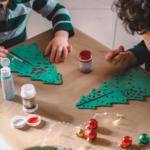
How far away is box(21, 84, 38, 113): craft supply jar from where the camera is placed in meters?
0.74

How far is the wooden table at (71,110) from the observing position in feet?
2.20

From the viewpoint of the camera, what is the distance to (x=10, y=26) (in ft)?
3.92

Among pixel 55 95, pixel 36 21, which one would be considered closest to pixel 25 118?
pixel 55 95

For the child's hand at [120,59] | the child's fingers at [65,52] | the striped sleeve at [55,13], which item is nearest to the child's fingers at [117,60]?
the child's hand at [120,59]

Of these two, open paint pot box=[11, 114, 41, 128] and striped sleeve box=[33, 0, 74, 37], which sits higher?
striped sleeve box=[33, 0, 74, 37]

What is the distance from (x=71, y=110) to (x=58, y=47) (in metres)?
0.40

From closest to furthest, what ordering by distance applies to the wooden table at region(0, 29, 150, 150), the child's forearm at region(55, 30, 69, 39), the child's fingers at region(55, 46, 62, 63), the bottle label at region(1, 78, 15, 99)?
1. the wooden table at region(0, 29, 150, 150)
2. the bottle label at region(1, 78, 15, 99)
3. the child's fingers at region(55, 46, 62, 63)
4. the child's forearm at region(55, 30, 69, 39)

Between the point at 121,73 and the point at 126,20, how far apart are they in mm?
231

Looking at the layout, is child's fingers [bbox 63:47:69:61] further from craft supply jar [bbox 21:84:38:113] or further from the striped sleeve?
craft supply jar [bbox 21:84:38:113]

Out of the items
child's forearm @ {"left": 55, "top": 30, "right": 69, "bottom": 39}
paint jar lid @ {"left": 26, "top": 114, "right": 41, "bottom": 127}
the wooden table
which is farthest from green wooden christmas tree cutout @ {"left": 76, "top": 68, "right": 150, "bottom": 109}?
child's forearm @ {"left": 55, "top": 30, "right": 69, "bottom": 39}

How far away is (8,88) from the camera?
798mm

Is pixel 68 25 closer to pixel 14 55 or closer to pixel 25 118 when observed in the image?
pixel 14 55

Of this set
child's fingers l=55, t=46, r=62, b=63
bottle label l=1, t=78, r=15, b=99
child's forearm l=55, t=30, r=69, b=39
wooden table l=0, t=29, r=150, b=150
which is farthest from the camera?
child's forearm l=55, t=30, r=69, b=39

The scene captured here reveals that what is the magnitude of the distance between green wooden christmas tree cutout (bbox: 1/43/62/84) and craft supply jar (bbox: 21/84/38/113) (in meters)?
0.15
